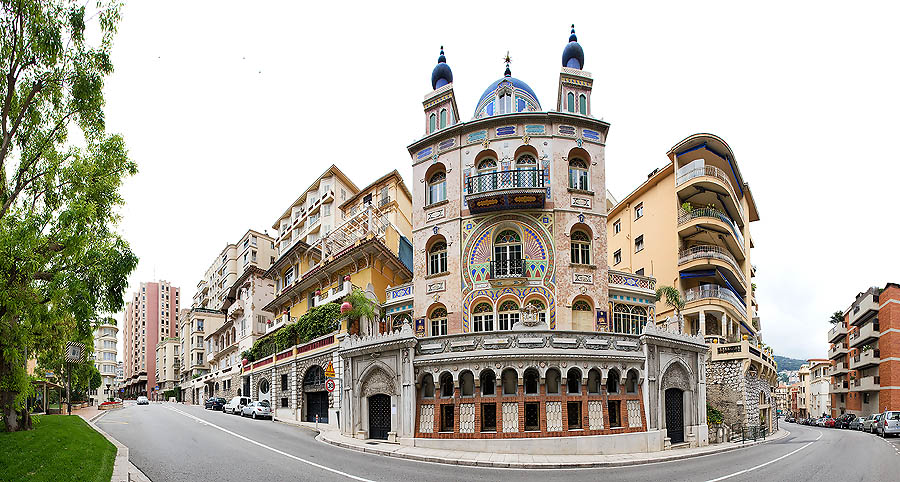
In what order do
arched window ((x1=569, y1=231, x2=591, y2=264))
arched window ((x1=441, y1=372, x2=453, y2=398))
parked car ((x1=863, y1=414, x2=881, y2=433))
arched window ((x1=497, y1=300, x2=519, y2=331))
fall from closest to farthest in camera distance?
arched window ((x1=441, y1=372, x2=453, y2=398)), arched window ((x1=497, y1=300, x2=519, y2=331)), arched window ((x1=569, y1=231, x2=591, y2=264)), parked car ((x1=863, y1=414, x2=881, y2=433))

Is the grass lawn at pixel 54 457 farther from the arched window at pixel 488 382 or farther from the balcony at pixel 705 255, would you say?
the balcony at pixel 705 255

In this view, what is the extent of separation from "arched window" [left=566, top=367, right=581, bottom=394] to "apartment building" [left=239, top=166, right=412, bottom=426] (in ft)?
43.4

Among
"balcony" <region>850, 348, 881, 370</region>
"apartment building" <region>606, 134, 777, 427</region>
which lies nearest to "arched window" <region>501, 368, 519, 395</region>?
"apartment building" <region>606, 134, 777, 427</region>

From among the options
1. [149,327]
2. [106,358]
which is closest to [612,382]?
[106,358]

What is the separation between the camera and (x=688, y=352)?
30.6 metres

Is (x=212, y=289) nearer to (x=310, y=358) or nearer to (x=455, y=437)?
(x=310, y=358)

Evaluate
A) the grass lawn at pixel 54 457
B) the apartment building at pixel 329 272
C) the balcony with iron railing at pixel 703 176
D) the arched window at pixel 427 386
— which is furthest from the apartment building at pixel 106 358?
the balcony with iron railing at pixel 703 176

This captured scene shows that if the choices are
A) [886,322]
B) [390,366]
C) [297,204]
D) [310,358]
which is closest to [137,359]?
[297,204]

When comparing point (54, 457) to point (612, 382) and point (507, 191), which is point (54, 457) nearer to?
point (507, 191)

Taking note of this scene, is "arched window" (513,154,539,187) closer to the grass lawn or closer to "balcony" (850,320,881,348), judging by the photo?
the grass lawn

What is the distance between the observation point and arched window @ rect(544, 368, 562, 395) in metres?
26.8

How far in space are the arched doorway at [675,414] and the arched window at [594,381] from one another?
4.36 meters

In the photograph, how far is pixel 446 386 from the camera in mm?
27984

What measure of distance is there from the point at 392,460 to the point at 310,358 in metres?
18.8
